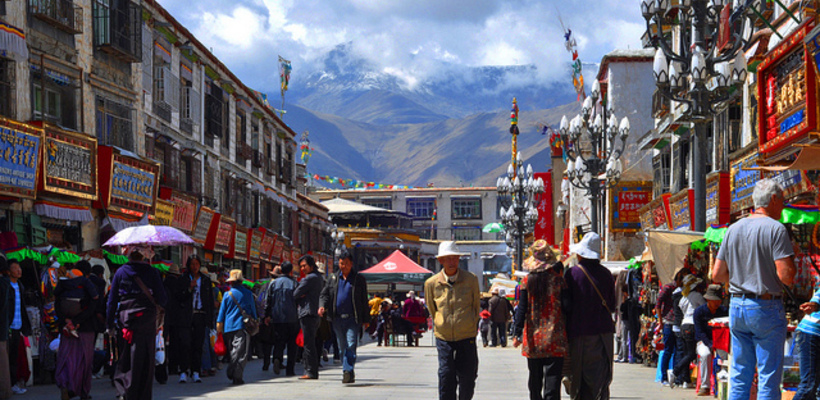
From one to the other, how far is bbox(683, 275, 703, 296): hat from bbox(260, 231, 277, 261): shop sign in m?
28.2

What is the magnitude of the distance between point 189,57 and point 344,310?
709 inches

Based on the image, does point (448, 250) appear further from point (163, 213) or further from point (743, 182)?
point (163, 213)

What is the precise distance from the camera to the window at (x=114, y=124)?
23656 mm

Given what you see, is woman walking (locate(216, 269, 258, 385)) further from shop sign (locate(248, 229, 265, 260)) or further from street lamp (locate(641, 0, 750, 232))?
shop sign (locate(248, 229, 265, 260))

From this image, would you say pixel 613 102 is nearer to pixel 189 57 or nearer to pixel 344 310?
pixel 189 57

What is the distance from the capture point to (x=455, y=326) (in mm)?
9969

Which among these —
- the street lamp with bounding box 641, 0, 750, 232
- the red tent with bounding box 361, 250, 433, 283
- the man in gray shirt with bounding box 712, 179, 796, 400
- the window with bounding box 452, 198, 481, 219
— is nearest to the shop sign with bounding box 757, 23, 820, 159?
the street lamp with bounding box 641, 0, 750, 232

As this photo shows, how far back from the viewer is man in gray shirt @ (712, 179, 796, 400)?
7371mm

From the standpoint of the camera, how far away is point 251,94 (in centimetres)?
3919

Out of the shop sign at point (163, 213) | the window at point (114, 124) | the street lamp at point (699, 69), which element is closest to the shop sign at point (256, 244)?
the shop sign at point (163, 213)

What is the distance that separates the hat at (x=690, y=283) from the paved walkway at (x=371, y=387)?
1412mm

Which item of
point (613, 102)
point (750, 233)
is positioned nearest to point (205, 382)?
point (750, 233)

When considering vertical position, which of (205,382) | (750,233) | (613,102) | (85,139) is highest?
(613,102)

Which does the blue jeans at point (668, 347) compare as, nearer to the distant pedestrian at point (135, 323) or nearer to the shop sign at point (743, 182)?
the shop sign at point (743, 182)
